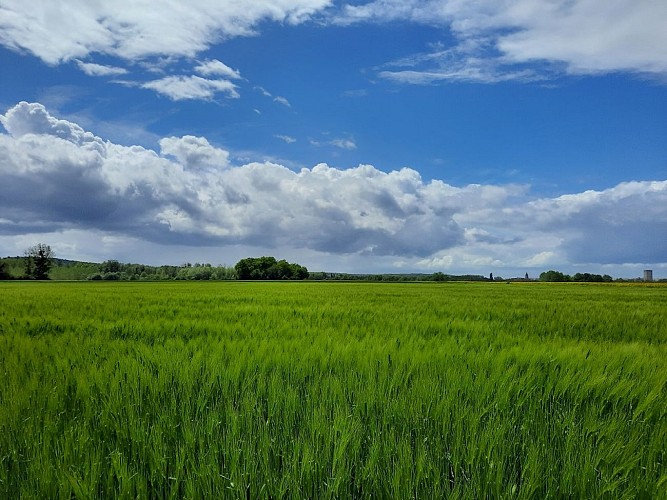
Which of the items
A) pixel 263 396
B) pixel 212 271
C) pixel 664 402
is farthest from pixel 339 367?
pixel 212 271

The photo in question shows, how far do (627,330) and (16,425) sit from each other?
980cm

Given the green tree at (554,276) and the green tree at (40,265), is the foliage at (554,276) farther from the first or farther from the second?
the green tree at (40,265)

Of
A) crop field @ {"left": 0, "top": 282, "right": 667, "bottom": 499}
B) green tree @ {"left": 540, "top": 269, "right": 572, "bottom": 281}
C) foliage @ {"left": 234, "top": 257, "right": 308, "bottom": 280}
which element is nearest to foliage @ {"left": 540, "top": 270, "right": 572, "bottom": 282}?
green tree @ {"left": 540, "top": 269, "right": 572, "bottom": 281}

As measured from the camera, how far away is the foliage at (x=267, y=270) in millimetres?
116312

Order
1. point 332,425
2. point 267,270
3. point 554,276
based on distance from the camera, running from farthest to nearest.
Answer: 1. point 267,270
2. point 554,276
3. point 332,425

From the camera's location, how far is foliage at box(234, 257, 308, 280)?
116312mm

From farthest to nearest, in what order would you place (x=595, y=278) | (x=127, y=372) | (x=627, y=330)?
(x=595, y=278)
(x=627, y=330)
(x=127, y=372)

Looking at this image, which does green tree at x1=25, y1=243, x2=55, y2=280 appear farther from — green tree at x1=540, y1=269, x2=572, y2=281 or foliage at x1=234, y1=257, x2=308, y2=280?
green tree at x1=540, y1=269, x2=572, y2=281

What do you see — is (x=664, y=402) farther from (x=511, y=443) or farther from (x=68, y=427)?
(x=68, y=427)

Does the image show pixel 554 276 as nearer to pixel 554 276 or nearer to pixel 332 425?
pixel 554 276

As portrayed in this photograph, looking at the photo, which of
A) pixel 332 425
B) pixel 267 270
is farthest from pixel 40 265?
pixel 332 425

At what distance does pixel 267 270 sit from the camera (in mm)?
119750

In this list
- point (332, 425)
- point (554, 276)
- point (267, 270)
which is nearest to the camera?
point (332, 425)

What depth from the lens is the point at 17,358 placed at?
14.9ft
